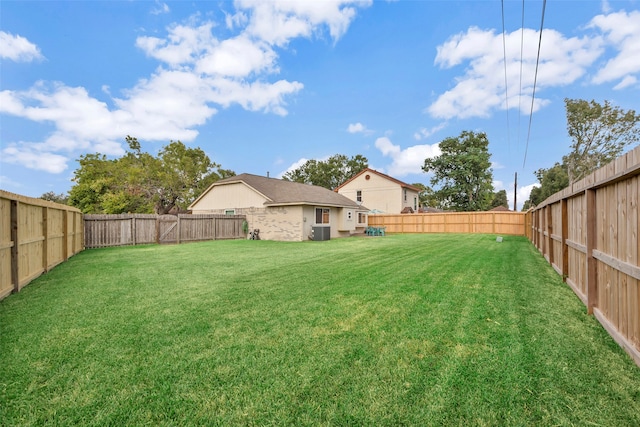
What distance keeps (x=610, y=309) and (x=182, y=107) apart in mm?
23037

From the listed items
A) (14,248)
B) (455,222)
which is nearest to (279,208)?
(14,248)

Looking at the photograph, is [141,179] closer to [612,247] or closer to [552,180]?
[612,247]

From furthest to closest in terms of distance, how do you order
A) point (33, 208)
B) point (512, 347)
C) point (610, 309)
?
point (33, 208) < point (610, 309) < point (512, 347)

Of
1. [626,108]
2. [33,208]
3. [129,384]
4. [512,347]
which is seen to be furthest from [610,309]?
[626,108]

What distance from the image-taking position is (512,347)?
288 centimetres

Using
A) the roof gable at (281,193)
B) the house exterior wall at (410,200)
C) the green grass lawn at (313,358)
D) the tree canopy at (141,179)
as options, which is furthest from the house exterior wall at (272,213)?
the green grass lawn at (313,358)

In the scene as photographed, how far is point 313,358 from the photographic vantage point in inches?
104

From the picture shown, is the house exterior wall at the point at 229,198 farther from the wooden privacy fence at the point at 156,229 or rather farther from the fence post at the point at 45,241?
the fence post at the point at 45,241

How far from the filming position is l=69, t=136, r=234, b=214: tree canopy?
27078mm

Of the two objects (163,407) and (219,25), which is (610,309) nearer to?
(163,407)

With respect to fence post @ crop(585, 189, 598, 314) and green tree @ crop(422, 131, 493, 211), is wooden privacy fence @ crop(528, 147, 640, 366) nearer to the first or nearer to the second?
fence post @ crop(585, 189, 598, 314)

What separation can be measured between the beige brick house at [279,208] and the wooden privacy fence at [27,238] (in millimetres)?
10317

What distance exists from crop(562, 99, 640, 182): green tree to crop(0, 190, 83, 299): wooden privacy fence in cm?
3837

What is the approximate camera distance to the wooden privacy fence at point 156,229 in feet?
45.2
